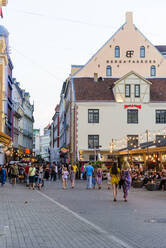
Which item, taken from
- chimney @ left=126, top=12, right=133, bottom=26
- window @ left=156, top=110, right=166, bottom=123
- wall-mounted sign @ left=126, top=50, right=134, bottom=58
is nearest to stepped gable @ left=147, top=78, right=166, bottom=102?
window @ left=156, top=110, right=166, bottom=123

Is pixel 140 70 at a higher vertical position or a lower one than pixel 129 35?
lower

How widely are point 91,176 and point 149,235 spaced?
19.5 metres

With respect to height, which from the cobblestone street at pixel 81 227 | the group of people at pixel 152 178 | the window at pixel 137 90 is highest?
the window at pixel 137 90

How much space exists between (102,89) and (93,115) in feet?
12.4

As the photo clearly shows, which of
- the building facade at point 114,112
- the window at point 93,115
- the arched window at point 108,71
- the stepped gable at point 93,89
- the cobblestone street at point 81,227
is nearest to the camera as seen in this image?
the cobblestone street at point 81,227

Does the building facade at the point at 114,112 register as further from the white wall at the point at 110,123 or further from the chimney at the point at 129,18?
the chimney at the point at 129,18

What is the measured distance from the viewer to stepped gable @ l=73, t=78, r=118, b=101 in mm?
54031

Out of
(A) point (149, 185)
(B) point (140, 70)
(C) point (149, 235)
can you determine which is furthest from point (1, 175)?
(B) point (140, 70)

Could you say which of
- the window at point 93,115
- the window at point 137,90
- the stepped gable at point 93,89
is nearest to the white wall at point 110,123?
the window at point 93,115

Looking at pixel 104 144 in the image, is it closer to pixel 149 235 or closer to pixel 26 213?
pixel 26 213

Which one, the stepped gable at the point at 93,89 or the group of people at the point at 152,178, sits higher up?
the stepped gable at the point at 93,89

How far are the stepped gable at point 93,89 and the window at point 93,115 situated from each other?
1.42 meters

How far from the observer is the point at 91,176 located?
29.0m

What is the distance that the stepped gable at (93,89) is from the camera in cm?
5403
